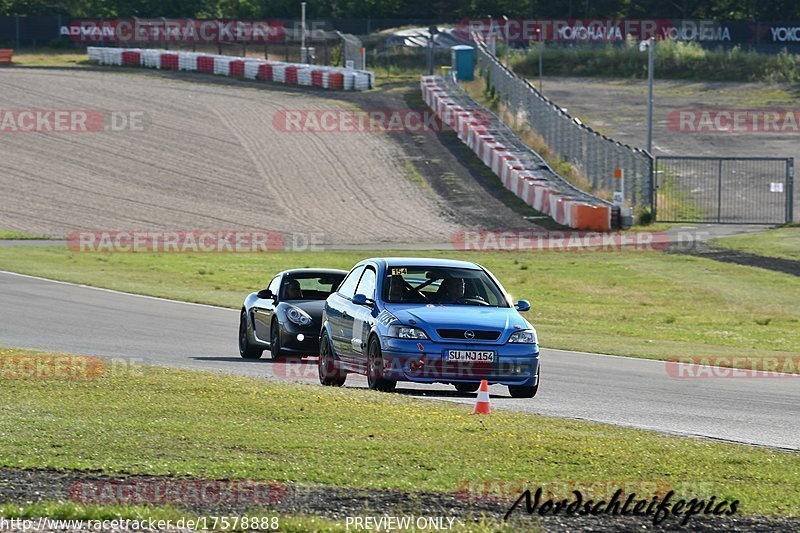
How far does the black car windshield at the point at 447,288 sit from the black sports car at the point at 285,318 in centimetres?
309

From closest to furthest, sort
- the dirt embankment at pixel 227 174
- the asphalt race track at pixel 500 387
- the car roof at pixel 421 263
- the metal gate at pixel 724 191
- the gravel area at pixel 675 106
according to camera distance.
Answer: the asphalt race track at pixel 500 387, the car roof at pixel 421 263, the dirt embankment at pixel 227 174, the metal gate at pixel 724 191, the gravel area at pixel 675 106

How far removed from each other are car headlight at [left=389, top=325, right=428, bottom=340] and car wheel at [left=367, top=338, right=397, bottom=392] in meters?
0.29

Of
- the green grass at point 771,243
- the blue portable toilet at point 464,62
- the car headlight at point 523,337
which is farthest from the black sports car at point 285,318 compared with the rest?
the blue portable toilet at point 464,62

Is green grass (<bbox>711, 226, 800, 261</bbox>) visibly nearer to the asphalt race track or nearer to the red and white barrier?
the asphalt race track

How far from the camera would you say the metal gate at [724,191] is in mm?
44656

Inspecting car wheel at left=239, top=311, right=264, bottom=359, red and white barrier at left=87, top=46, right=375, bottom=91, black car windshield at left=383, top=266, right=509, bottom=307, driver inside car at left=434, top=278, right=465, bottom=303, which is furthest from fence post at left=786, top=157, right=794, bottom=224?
driver inside car at left=434, top=278, right=465, bottom=303

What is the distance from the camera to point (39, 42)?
83.2 metres

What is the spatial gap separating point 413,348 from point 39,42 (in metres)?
75.5

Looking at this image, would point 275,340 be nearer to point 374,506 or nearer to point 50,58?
point 374,506

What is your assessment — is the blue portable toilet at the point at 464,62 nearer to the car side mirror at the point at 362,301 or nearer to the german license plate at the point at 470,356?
the car side mirror at the point at 362,301

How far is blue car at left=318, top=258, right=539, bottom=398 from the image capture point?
42.9 ft

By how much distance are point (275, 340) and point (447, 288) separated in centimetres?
406

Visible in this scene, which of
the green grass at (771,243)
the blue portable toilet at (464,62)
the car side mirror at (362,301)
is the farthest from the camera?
the blue portable toilet at (464,62)

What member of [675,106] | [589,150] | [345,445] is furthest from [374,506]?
[675,106]
